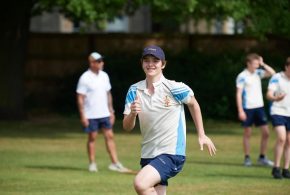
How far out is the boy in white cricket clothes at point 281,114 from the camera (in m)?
14.8

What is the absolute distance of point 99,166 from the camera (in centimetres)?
1698

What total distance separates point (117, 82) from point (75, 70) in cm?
201

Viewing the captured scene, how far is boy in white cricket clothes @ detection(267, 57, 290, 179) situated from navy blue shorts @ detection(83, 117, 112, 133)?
118 inches

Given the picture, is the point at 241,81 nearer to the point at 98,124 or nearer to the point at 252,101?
the point at 252,101

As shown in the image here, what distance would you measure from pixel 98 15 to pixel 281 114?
8969mm

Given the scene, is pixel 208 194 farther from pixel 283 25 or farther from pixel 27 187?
pixel 283 25

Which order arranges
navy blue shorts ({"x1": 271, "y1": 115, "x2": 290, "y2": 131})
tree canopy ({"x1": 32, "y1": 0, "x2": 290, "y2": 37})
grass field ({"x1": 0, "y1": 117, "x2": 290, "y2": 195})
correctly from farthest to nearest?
tree canopy ({"x1": 32, "y1": 0, "x2": 290, "y2": 37}) < navy blue shorts ({"x1": 271, "y1": 115, "x2": 290, "y2": 131}) < grass field ({"x1": 0, "y1": 117, "x2": 290, "y2": 195})

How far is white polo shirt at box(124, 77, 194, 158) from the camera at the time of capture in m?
9.51

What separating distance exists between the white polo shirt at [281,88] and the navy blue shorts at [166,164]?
573cm

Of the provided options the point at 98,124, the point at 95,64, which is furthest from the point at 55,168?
the point at 95,64

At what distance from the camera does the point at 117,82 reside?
1148 inches

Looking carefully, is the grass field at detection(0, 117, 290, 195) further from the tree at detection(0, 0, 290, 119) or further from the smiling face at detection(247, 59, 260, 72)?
the tree at detection(0, 0, 290, 119)

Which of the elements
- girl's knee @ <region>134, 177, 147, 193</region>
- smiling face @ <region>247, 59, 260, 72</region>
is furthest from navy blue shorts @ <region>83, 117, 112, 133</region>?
girl's knee @ <region>134, 177, 147, 193</region>

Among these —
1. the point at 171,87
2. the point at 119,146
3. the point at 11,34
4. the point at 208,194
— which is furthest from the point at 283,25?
the point at 171,87
